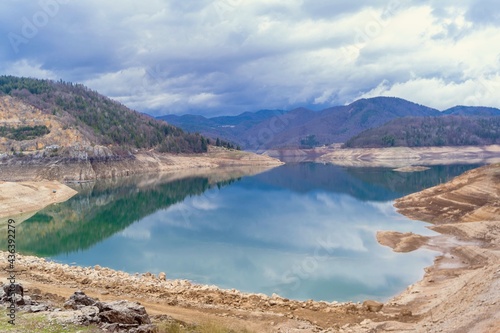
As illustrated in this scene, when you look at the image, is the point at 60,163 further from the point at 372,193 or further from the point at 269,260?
the point at 269,260

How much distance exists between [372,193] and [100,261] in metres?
49.4

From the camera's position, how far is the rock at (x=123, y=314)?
43.0ft

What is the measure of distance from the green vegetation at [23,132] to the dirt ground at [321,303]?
89134 millimetres

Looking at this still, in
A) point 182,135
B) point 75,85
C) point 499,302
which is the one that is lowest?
point 499,302

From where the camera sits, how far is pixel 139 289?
21.2 m

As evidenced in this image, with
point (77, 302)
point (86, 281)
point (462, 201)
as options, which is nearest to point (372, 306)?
point (77, 302)

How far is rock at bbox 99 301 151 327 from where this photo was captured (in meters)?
13.1

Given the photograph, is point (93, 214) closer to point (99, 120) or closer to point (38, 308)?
point (38, 308)

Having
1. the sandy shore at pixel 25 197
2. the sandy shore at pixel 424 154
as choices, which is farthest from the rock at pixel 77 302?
the sandy shore at pixel 424 154

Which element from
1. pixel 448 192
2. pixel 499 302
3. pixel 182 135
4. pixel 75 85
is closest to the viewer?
pixel 499 302

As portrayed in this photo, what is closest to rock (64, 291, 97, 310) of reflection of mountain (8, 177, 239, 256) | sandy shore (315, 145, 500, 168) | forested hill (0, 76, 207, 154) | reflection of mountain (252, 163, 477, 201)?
reflection of mountain (8, 177, 239, 256)

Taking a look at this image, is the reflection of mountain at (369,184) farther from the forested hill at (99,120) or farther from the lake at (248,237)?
the forested hill at (99,120)

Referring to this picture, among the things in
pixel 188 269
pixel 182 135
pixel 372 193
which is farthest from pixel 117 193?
pixel 182 135

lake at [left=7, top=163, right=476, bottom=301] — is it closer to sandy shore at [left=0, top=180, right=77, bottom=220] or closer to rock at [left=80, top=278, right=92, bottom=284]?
sandy shore at [left=0, top=180, right=77, bottom=220]
